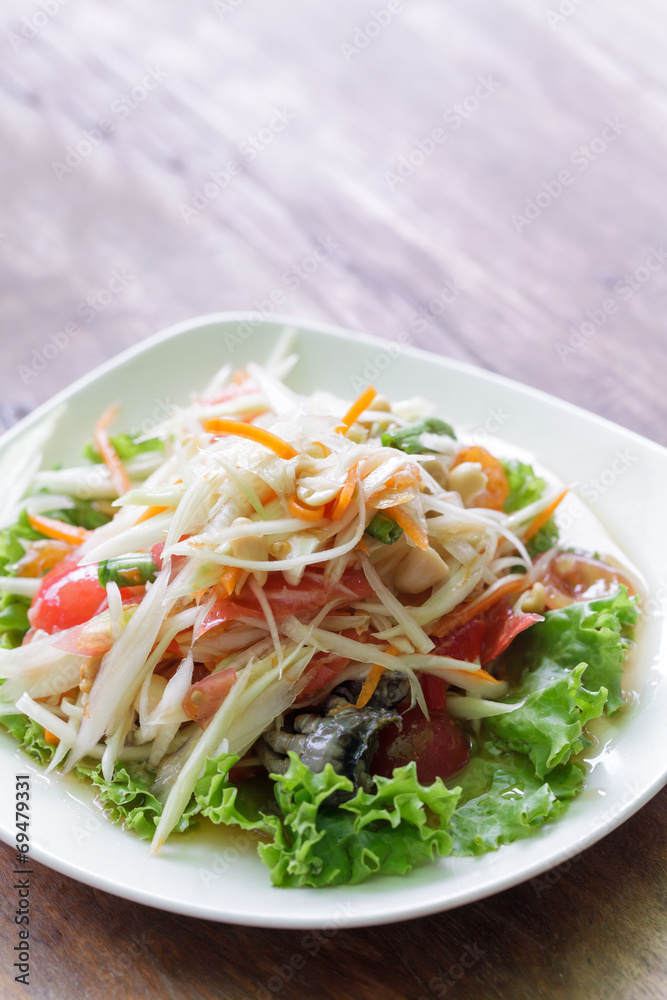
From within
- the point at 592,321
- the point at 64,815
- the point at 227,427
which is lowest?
the point at 64,815

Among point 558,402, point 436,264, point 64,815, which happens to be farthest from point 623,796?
point 436,264

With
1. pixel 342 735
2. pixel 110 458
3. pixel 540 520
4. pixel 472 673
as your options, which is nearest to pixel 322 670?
pixel 342 735

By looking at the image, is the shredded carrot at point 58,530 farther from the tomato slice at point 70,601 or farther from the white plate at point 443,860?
the white plate at point 443,860

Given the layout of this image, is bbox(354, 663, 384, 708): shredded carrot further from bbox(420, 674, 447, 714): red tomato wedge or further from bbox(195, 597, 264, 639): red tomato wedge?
bbox(195, 597, 264, 639): red tomato wedge

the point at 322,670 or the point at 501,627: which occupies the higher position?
the point at 501,627

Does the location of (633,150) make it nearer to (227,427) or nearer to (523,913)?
(227,427)

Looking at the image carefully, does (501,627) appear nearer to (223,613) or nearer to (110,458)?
(223,613)

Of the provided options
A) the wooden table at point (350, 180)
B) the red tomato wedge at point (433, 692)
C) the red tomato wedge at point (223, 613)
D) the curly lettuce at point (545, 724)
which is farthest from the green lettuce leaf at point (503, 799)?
the wooden table at point (350, 180)
